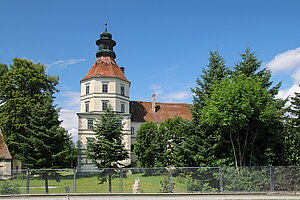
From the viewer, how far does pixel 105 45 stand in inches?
1624

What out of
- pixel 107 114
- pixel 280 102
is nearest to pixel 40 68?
pixel 107 114

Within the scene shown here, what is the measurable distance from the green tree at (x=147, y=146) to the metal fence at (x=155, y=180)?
59.0 ft

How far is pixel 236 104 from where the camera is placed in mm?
16297

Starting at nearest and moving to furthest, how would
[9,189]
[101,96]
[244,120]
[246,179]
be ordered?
[9,189] < [246,179] < [244,120] < [101,96]

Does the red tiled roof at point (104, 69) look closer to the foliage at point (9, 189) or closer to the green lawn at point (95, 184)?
the green lawn at point (95, 184)

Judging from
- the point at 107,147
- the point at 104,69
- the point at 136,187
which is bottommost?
the point at 136,187

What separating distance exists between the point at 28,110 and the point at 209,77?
21.7 metres

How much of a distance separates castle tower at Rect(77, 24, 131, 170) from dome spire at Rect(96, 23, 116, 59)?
112 centimetres

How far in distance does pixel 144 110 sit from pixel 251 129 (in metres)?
26.5

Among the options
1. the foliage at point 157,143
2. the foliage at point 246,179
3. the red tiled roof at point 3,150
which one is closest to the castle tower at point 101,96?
the foliage at point 157,143

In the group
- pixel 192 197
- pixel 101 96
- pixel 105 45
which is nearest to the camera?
pixel 192 197

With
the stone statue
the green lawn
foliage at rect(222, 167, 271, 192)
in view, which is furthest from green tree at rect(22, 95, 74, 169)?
foliage at rect(222, 167, 271, 192)

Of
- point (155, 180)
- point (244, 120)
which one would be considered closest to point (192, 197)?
point (155, 180)

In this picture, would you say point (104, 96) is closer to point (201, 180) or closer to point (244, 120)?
point (244, 120)
